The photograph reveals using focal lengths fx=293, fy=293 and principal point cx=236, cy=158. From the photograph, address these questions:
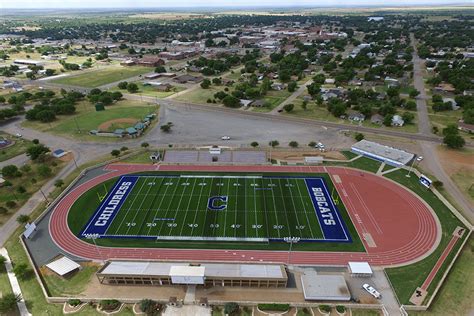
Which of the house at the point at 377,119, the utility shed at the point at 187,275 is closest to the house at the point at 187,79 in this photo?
the house at the point at 377,119

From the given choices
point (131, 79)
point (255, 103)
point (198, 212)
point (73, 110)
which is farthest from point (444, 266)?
point (131, 79)

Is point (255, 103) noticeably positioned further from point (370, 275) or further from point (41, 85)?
point (41, 85)

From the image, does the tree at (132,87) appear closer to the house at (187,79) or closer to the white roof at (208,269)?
the house at (187,79)

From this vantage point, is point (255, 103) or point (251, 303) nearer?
point (251, 303)

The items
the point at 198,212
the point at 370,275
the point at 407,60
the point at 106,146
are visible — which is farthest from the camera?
the point at 407,60

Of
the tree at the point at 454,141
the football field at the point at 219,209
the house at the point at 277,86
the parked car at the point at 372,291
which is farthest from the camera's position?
the house at the point at 277,86

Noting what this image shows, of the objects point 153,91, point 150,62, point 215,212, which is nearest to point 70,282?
point 215,212

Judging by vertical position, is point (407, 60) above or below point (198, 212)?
above

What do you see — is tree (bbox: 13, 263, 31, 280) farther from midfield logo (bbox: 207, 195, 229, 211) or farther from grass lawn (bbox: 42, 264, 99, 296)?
midfield logo (bbox: 207, 195, 229, 211)
